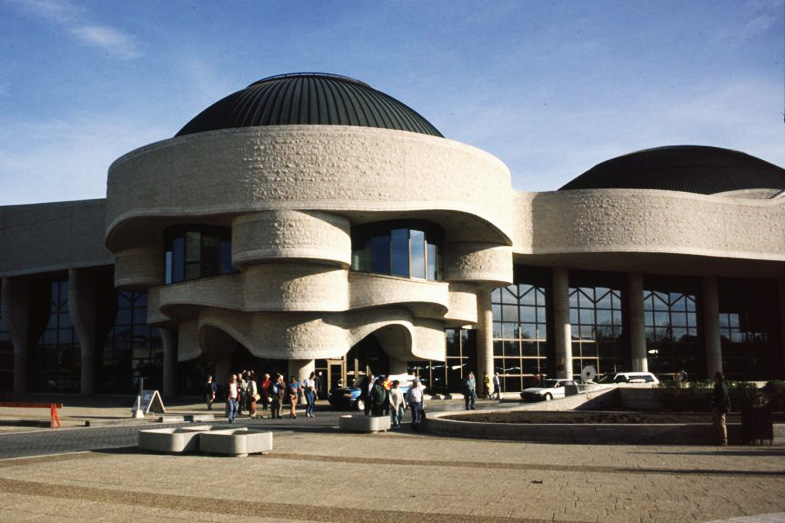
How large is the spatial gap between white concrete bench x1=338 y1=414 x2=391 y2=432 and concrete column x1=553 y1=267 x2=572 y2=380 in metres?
28.7

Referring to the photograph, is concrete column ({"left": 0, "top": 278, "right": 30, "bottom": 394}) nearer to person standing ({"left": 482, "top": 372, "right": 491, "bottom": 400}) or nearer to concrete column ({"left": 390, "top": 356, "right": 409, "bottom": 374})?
concrete column ({"left": 390, "top": 356, "right": 409, "bottom": 374})

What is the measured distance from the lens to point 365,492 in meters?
11.0

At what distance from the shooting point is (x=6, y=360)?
53.9m

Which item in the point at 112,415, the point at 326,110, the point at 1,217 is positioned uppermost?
the point at 326,110

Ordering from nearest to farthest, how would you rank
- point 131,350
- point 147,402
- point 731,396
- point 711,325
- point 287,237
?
point 731,396 < point 147,402 < point 287,237 < point 131,350 < point 711,325

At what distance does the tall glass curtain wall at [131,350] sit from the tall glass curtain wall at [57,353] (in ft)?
8.88

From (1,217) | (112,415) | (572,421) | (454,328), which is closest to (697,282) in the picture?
(454,328)

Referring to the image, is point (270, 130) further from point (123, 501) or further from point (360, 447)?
point (123, 501)

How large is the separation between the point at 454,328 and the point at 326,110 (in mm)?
15952

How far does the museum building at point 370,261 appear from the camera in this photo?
3628 centimetres

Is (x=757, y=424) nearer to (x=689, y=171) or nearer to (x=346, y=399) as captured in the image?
(x=346, y=399)

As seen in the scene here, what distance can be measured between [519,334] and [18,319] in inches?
1332

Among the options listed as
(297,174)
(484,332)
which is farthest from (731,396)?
(484,332)

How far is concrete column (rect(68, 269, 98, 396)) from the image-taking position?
48.0 m
